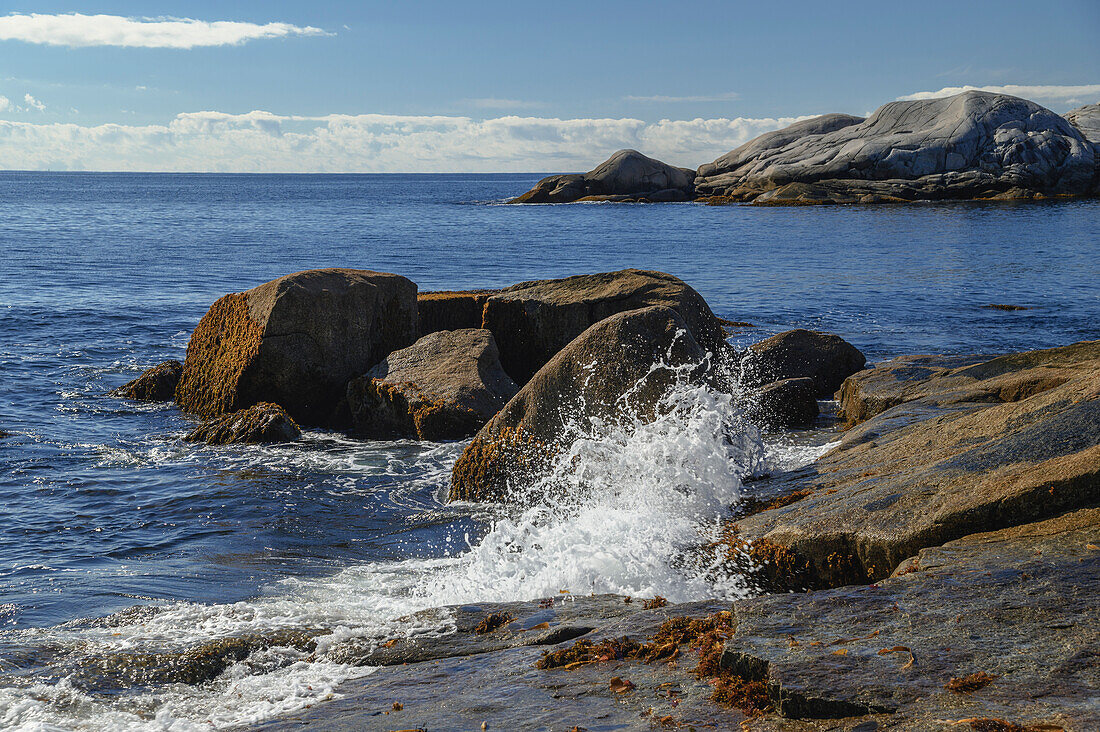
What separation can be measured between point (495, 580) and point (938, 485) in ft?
10.1

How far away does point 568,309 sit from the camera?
37.6ft

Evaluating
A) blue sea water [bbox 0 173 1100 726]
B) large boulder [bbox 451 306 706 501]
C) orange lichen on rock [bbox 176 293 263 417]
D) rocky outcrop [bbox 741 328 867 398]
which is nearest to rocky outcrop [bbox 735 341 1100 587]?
blue sea water [bbox 0 173 1100 726]

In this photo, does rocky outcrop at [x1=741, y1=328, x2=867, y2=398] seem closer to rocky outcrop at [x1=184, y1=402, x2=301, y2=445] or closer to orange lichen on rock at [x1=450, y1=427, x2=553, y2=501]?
orange lichen on rock at [x1=450, y1=427, x2=553, y2=501]

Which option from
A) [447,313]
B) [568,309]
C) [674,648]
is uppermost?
[568,309]

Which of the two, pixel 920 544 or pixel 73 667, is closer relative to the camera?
pixel 920 544

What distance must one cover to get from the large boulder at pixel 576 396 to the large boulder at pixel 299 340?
12.5 ft

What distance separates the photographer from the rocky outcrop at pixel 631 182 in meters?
77.1

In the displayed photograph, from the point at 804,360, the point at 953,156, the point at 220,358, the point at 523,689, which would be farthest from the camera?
the point at 953,156

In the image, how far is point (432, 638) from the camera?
4.69m

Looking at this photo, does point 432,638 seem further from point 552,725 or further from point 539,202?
point 539,202

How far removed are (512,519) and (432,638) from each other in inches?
127

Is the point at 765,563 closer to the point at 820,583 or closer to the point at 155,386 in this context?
the point at 820,583

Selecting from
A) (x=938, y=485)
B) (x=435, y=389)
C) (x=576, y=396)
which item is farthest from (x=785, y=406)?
(x=938, y=485)

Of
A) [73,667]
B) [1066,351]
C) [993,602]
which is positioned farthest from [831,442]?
[73,667]
